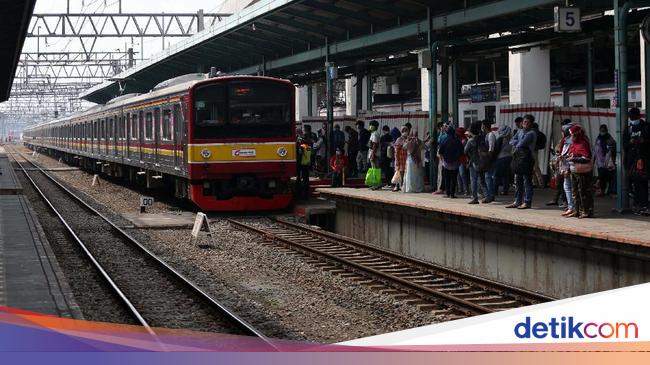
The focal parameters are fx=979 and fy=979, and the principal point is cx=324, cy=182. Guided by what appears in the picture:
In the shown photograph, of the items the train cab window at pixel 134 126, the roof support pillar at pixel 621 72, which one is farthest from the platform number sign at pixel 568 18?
the train cab window at pixel 134 126

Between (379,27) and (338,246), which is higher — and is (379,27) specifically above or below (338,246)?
above

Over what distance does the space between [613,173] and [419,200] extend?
11.5ft

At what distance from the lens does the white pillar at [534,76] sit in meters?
29.7

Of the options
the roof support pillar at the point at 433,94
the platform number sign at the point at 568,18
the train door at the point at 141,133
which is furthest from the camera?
the train door at the point at 141,133

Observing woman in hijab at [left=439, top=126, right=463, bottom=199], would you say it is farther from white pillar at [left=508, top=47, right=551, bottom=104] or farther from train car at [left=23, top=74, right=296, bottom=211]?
white pillar at [left=508, top=47, right=551, bottom=104]

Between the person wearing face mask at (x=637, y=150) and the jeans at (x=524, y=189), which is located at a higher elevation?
the person wearing face mask at (x=637, y=150)

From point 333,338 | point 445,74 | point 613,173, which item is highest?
point 445,74

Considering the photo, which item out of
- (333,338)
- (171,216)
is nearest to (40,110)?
(171,216)

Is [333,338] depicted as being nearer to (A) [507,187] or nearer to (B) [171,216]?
(A) [507,187]

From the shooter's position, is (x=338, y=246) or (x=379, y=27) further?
(x=379, y=27)

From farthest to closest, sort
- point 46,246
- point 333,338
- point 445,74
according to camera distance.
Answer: point 445,74
point 46,246
point 333,338

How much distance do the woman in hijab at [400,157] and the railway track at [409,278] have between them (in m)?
2.97

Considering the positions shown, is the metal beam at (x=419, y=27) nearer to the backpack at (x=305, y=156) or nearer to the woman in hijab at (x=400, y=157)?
the woman in hijab at (x=400, y=157)

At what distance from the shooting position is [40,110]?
12825cm
